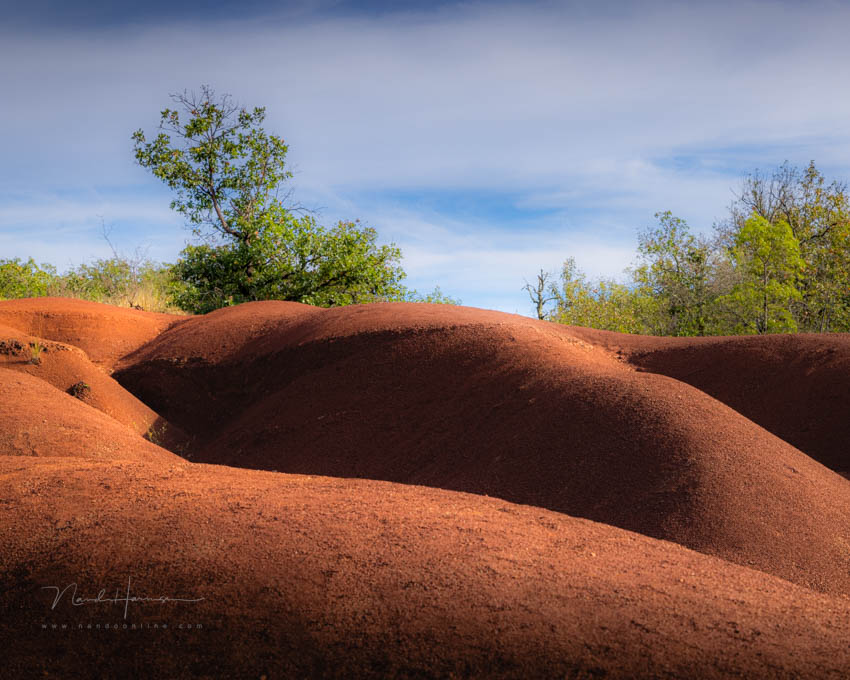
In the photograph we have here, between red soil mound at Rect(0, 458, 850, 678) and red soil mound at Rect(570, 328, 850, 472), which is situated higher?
red soil mound at Rect(570, 328, 850, 472)

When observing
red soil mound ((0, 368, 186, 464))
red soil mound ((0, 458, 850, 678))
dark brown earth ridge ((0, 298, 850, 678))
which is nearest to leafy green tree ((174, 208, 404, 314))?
dark brown earth ridge ((0, 298, 850, 678))

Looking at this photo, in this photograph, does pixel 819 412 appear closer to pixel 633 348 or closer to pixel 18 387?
pixel 633 348

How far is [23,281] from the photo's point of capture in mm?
28500

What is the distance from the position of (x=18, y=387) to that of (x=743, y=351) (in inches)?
356

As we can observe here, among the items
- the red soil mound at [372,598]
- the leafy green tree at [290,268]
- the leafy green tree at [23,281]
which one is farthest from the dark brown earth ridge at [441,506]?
the leafy green tree at [23,281]

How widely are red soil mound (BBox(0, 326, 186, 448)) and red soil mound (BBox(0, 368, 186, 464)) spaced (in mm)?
1472

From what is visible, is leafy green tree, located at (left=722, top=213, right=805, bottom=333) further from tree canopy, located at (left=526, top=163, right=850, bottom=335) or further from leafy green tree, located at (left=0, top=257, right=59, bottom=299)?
leafy green tree, located at (left=0, top=257, right=59, bottom=299)

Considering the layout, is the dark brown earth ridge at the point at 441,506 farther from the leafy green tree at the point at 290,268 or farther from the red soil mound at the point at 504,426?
the leafy green tree at the point at 290,268

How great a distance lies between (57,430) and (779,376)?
846cm

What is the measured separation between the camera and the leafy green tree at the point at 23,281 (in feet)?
90.8

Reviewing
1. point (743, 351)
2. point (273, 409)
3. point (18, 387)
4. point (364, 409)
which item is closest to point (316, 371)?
point (273, 409)

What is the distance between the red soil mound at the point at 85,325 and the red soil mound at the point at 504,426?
4.56 ft

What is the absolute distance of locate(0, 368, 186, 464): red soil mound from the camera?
671 cm

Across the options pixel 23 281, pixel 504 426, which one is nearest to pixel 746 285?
pixel 504 426
